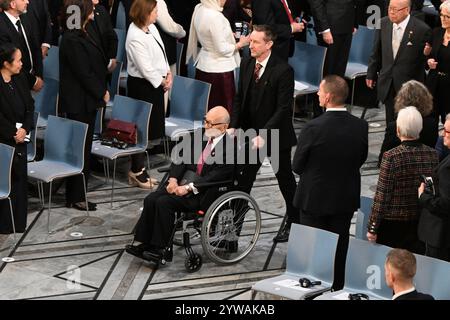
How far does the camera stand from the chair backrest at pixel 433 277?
6824 mm

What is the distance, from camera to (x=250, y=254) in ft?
29.1

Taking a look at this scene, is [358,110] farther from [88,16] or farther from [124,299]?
[124,299]

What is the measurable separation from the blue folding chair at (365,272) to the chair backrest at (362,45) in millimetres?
5242

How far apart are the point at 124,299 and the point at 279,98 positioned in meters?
1.97

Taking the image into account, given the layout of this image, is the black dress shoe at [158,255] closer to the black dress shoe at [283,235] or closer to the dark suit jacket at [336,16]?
the black dress shoe at [283,235]

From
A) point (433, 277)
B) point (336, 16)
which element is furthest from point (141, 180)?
point (433, 277)

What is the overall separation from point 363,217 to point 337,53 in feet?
13.1

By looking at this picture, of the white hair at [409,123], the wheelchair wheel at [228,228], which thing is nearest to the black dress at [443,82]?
the wheelchair wheel at [228,228]

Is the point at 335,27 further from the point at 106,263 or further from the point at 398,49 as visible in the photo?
the point at 106,263

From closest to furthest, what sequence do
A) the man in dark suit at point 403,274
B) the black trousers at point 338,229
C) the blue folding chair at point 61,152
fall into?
the man in dark suit at point 403,274 < the black trousers at point 338,229 < the blue folding chair at point 61,152

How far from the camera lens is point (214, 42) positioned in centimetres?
1058

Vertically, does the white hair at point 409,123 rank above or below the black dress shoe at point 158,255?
above

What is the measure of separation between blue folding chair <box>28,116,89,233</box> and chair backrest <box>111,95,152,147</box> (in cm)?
72
